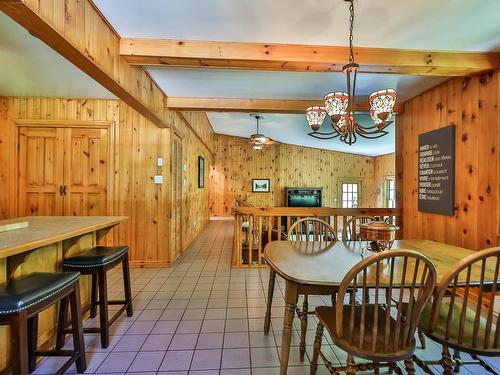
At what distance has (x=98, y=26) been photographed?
189cm

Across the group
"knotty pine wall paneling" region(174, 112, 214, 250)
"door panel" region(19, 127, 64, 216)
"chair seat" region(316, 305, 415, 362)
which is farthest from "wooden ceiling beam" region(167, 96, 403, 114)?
"chair seat" region(316, 305, 415, 362)

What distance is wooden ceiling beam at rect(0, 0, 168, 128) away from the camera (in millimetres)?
1266

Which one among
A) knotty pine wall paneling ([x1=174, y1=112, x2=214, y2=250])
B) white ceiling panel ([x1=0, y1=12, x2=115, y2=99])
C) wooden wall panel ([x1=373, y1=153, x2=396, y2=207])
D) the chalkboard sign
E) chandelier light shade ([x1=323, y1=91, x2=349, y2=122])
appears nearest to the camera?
chandelier light shade ([x1=323, y1=91, x2=349, y2=122])

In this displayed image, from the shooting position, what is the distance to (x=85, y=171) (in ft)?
11.9

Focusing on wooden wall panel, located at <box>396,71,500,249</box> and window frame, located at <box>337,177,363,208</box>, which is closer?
wooden wall panel, located at <box>396,71,500,249</box>

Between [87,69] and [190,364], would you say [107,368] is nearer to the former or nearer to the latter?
[190,364]

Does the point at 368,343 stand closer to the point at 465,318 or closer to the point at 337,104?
the point at 465,318

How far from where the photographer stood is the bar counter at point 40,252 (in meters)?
1.38

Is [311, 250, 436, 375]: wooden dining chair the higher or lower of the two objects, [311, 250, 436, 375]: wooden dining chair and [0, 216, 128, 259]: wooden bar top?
the lower

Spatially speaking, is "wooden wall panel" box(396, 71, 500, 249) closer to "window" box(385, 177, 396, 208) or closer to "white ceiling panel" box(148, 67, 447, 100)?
"white ceiling panel" box(148, 67, 447, 100)

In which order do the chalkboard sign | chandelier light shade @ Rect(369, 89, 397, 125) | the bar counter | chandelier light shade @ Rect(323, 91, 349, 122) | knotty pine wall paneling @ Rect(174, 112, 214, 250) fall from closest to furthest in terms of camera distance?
the bar counter < chandelier light shade @ Rect(369, 89, 397, 125) < chandelier light shade @ Rect(323, 91, 349, 122) < the chalkboard sign < knotty pine wall paneling @ Rect(174, 112, 214, 250)

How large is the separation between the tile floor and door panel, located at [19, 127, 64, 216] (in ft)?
4.68

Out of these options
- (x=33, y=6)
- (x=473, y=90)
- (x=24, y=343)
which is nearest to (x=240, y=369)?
(x=24, y=343)

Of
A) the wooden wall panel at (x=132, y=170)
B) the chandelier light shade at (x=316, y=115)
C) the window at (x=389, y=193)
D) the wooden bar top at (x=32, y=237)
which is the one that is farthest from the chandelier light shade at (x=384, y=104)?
the window at (x=389, y=193)
